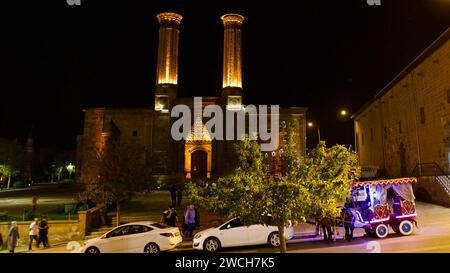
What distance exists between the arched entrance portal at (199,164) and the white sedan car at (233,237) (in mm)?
23710

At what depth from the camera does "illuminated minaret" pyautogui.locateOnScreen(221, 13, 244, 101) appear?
37.3 metres

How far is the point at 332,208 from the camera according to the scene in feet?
Result: 27.7

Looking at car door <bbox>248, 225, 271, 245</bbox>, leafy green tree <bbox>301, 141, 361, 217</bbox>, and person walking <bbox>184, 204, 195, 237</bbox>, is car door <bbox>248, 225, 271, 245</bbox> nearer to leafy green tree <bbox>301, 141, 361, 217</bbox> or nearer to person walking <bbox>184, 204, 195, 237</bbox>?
person walking <bbox>184, 204, 195, 237</bbox>

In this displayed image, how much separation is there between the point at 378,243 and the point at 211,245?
5641mm

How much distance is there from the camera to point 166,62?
123 feet

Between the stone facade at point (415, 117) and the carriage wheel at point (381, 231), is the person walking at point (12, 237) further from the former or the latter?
the stone facade at point (415, 117)

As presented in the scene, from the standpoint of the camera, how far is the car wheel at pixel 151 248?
1216cm

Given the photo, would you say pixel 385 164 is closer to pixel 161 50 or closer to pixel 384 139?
pixel 384 139

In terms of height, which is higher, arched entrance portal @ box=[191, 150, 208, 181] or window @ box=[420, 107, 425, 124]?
window @ box=[420, 107, 425, 124]

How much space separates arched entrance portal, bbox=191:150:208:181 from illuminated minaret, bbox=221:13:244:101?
6635 millimetres

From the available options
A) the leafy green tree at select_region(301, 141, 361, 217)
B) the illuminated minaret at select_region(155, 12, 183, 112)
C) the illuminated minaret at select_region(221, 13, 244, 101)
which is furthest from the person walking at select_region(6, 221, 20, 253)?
the illuminated minaret at select_region(221, 13, 244, 101)

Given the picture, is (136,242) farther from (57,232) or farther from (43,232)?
(57,232)

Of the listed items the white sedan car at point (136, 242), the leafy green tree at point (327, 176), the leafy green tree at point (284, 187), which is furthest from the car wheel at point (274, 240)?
the leafy green tree at point (327, 176)

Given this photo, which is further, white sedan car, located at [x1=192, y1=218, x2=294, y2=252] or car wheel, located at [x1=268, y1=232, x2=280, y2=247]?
car wheel, located at [x1=268, y1=232, x2=280, y2=247]
